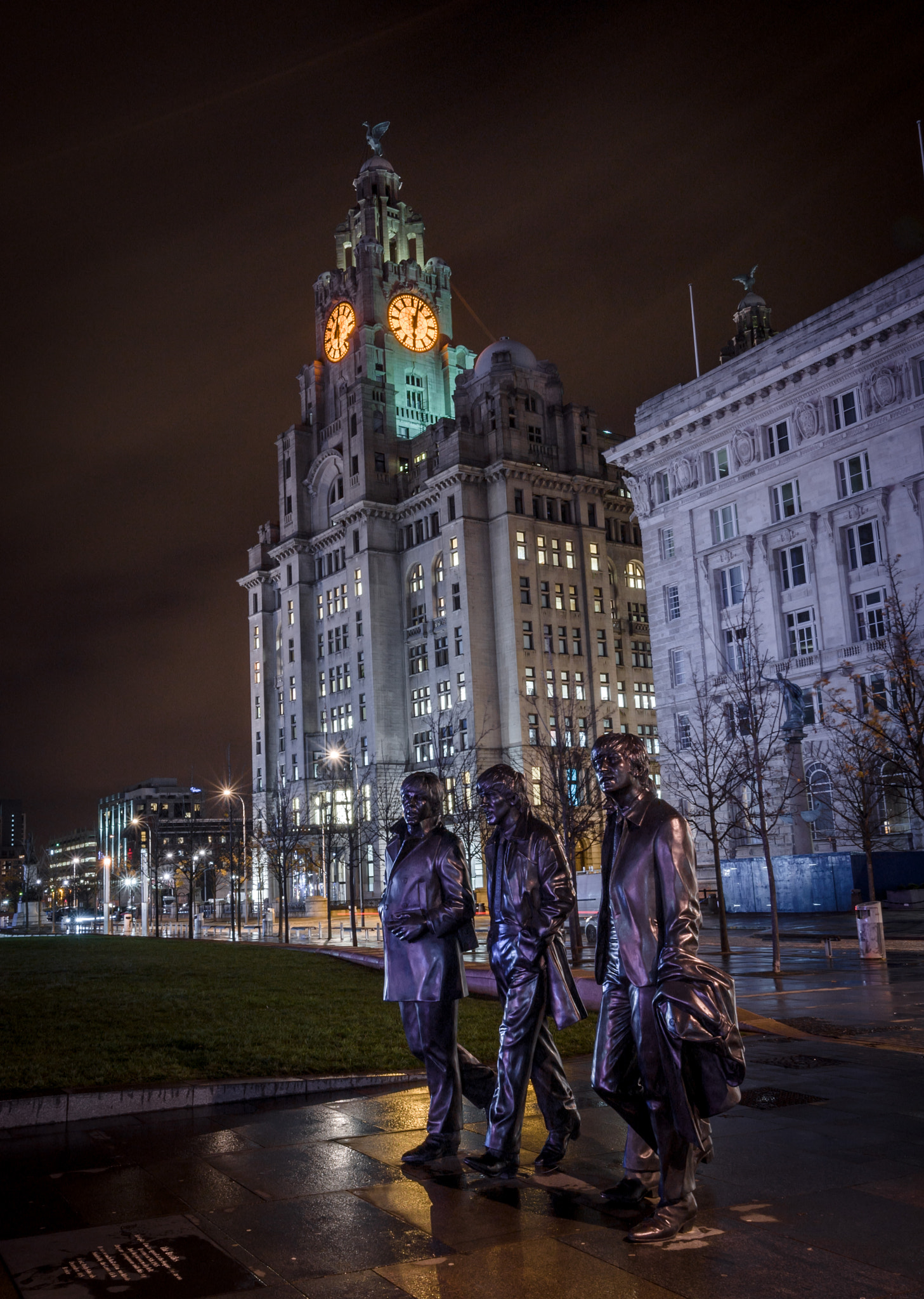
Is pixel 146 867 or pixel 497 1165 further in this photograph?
pixel 146 867

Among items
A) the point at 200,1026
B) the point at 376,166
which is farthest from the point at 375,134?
the point at 200,1026

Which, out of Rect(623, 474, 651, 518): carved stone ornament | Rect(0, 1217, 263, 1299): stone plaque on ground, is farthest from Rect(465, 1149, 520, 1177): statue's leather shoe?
Rect(623, 474, 651, 518): carved stone ornament

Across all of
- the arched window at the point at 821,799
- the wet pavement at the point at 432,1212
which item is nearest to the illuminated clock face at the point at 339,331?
the arched window at the point at 821,799

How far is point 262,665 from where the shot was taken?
438 ft

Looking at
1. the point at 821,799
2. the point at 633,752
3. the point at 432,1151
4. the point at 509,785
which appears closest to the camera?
the point at 633,752

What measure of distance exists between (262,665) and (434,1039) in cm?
12756

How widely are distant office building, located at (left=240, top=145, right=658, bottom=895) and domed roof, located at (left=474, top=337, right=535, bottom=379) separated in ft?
0.92

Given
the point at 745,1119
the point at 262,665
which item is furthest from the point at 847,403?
the point at 262,665

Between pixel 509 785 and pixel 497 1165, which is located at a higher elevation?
pixel 509 785

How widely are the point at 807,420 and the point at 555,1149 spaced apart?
175 ft

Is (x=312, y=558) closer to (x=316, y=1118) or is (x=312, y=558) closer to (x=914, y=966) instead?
(x=914, y=966)

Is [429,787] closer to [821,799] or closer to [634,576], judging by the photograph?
[821,799]

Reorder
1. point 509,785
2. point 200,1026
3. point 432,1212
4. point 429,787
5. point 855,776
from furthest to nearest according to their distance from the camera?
point 855,776 → point 200,1026 → point 429,787 → point 509,785 → point 432,1212

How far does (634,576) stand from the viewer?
115500 millimetres
